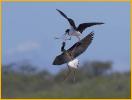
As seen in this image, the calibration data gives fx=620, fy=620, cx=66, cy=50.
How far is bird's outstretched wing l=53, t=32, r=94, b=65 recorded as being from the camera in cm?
158

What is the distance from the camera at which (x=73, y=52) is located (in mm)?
1599

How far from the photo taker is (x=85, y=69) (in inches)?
909

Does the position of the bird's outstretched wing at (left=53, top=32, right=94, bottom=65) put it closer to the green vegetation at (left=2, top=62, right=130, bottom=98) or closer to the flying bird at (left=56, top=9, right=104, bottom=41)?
the flying bird at (left=56, top=9, right=104, bottom=41)

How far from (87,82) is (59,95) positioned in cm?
300

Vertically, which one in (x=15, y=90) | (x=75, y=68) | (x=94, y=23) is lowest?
(x=15, y=90)

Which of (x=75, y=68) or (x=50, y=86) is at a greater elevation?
(x=75, y=68)

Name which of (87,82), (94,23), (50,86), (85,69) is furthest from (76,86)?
(94,23)

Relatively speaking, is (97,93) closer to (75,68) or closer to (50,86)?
(50,86)

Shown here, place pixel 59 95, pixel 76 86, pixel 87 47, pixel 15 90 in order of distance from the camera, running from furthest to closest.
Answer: pixel 15 90, pixel 76 86, pixel 59 95, pixel 87 47

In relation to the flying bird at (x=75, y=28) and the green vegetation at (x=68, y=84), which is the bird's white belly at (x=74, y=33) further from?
the green vegetation at (x=68, y=84)

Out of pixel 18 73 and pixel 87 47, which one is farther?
pixel 18 73

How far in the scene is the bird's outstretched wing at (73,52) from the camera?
158 cm

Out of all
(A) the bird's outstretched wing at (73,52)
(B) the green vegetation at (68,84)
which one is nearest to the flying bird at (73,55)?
(A) the bird's outstretched wing at (73,52)

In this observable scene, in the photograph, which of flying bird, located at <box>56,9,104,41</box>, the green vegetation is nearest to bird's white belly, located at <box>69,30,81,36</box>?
flying bird, located at <box>56,9,104,41</box>
